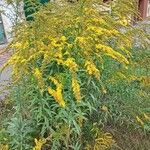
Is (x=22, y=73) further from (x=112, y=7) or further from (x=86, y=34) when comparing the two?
(x=112, y=7)

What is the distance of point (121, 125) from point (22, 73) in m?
0.99

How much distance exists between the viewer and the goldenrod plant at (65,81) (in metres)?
2.70

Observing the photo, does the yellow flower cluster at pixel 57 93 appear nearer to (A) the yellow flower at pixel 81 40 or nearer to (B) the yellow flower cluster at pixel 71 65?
(B) the yellow flower cluster at pixel 71 65

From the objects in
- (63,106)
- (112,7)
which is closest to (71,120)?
(63,106)

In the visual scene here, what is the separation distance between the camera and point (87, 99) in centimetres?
285

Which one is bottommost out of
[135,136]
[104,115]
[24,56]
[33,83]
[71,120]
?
[135,136]

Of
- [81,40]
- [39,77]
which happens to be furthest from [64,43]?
[39,77]

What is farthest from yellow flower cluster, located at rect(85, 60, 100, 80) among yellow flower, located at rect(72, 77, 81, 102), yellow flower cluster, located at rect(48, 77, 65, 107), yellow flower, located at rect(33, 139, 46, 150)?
yellow flower, located at rect(33, 139, 46, 150)

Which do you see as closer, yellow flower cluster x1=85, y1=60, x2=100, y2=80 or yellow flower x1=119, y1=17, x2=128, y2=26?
yellow flower cluster x1=85, y1=60, x2=100, y2=80

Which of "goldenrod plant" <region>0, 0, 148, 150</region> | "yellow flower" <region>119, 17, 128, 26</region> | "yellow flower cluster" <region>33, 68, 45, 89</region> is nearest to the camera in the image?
"yellow flower cluster" <region>33, 68, 45, 89</region>

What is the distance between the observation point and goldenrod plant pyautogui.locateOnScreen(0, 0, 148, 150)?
106 inches

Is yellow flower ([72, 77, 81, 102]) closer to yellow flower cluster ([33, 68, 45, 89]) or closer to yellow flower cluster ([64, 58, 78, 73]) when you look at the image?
yellow flower cluster ([64, 58, 78, 73])

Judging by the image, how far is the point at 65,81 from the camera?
9.14 ft

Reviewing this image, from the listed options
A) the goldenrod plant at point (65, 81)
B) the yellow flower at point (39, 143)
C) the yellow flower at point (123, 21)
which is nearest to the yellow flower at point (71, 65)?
the goldenrod plant at point (65, 81)
